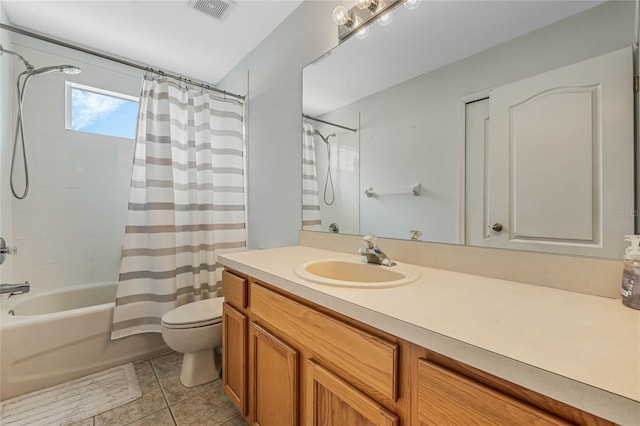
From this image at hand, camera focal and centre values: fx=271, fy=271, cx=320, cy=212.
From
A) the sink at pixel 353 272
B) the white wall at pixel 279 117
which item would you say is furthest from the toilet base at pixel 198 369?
the sink at pixel 353 272

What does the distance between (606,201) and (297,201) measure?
1.46m

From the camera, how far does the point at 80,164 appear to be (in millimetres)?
2275

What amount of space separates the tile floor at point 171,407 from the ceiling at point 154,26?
7.97 ft

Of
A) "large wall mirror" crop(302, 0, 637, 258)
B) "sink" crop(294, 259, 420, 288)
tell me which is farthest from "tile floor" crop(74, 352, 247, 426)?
"large wall mirror" crop(302, 0, 637, 258)

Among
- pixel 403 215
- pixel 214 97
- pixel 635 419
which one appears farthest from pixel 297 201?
pixel 635 419

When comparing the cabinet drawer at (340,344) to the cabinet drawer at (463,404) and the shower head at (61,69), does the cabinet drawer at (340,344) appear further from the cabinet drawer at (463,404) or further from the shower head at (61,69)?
the shower head at (61,69)

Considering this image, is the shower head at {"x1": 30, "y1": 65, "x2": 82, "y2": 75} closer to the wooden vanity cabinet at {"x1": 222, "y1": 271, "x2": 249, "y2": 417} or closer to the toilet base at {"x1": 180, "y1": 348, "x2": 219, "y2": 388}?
the wooden vanity cabinet at {"x1": 222, "y1": 271, "x2": 249, "y2": 417}

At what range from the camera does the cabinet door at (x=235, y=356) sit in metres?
1.23

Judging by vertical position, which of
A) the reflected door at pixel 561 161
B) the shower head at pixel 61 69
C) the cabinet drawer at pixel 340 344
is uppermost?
the shower head at pixel 61 69

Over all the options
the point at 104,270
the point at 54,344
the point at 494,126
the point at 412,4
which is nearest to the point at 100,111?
the point at 104,270

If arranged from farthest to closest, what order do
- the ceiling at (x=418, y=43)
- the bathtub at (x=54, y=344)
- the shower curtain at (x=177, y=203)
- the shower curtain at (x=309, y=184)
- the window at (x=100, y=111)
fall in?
the window at (x=100, y=111)
the shower curtain at (x=177, y=203)
the shower curtain at (x=309, y=184)
the bathtub at (x=54, y=344)
the ceiling at (x=418, y=43)

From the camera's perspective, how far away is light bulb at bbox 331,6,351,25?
142 cm

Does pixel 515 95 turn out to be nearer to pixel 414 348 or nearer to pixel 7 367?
pixel 414 348

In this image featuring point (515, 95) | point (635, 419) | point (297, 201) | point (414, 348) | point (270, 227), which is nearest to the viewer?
point (635, 419)
